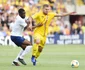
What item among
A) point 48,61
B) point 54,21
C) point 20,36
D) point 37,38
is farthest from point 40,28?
point 54,21

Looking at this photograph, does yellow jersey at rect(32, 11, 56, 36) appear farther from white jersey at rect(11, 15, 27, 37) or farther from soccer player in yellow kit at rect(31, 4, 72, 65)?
white jersey at rect(11, 15, 27, 37)

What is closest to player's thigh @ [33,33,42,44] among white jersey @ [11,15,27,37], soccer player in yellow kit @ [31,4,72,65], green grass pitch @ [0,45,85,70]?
soccer player in yellow kit @ [31,4,72,65]

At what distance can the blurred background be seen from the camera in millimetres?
32344

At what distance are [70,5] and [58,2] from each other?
1.44m

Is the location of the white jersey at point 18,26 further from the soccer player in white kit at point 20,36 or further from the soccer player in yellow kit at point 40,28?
the soccer player in yellow kit at point 40,28

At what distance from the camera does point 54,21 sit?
36.1 meters

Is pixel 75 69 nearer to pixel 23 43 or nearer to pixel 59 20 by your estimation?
pixel 23 43

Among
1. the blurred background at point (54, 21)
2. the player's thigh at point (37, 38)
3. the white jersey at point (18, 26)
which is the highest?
the white jersey at point (18, 26)

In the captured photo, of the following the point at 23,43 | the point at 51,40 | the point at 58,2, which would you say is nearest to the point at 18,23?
the point at 23,43

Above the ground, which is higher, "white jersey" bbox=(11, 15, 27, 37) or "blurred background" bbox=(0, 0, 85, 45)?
"white jersey" bbox=(11, 15, 27, 37)

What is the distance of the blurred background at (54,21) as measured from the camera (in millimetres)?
32344

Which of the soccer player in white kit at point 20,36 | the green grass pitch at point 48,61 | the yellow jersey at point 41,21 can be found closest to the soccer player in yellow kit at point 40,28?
the yellow jersey at point 41,21

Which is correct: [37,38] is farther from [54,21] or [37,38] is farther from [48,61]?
[54,21]

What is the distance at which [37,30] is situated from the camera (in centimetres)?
1533
